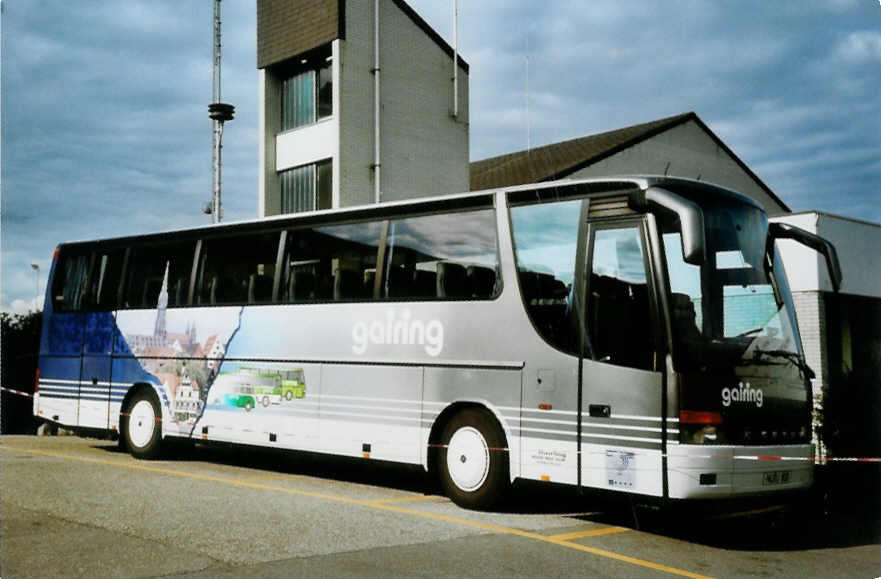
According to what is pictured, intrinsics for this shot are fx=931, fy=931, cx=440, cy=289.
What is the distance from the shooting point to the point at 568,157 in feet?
102

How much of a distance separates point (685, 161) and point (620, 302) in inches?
1008

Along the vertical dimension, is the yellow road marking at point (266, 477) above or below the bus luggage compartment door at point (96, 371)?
below

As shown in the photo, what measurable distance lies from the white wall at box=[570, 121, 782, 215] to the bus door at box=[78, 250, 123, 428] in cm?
1687

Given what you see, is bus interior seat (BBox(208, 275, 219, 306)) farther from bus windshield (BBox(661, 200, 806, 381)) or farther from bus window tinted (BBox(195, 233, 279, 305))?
bus windshield (BBox(661, 200, 806, 381))

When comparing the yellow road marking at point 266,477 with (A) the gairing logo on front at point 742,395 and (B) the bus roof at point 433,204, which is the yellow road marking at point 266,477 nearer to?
(B) the bus roof at point 433,204

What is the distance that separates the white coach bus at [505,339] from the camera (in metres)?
8.79

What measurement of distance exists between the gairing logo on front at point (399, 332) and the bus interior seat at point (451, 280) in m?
0.38

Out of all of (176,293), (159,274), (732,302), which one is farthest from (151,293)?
(732,302)

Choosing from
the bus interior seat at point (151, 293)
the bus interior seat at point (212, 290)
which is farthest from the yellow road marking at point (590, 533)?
the bus interior seat at point (151, 293)

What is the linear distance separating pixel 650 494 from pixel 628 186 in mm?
3016

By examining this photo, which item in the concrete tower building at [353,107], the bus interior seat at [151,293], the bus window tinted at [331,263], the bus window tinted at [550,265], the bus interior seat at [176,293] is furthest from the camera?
the concrete tower building at [353,107]

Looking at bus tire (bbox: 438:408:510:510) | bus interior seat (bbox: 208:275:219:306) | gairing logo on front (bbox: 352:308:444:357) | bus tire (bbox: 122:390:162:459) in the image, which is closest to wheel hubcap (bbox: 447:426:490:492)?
bus tire (bbox: 438:408:510:510)

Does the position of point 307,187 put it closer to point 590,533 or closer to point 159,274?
point 159,274

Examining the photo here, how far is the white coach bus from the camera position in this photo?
28.8 feet
